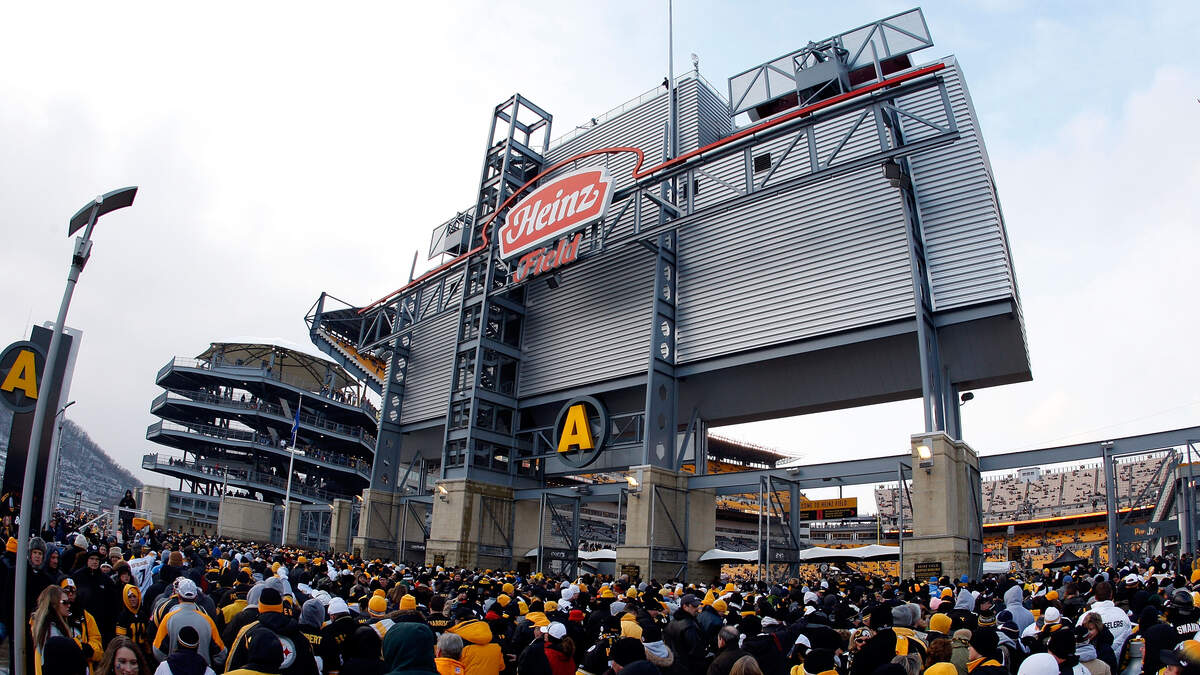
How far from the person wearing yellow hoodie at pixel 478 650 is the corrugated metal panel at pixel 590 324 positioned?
2551 centimetres

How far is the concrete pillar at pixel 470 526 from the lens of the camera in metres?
36.0

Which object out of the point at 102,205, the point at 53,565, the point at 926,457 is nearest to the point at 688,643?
the point at 102,205

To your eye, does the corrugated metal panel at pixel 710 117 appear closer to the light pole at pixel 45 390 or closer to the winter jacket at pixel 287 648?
the light pole at pixel 45 390

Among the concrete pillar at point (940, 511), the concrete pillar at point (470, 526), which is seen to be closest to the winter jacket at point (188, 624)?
the concrete pillar at point (940, 511)

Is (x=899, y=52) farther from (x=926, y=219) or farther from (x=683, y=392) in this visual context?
(x=683, y=392)

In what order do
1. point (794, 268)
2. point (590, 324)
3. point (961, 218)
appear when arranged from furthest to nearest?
point (590, 324), point (794, 268), point (961, 218)

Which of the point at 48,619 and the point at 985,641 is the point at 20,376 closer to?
the point at 48,619

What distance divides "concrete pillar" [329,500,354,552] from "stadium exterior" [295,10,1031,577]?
4.71 meters

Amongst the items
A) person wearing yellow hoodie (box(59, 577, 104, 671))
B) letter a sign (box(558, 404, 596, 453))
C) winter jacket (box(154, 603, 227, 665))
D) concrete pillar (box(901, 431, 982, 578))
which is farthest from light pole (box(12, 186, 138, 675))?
letter a sign (box(558, 404, 596, 453))

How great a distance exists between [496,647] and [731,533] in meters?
86.3

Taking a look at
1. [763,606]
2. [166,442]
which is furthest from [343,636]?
[166,442]

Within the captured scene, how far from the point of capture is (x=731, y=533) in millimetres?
90250

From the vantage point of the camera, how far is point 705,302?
32.0 meters

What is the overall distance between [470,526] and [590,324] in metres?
10.6
